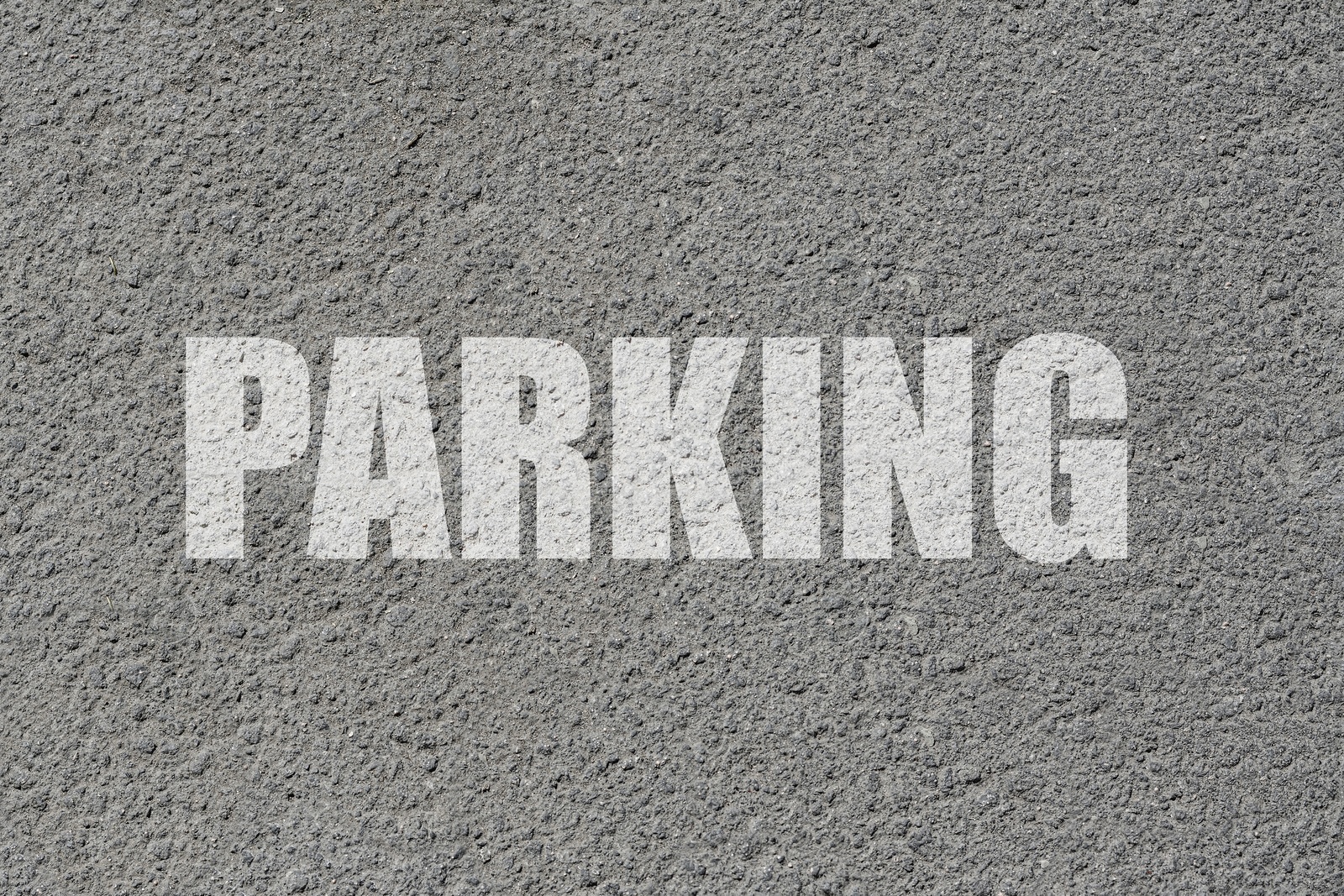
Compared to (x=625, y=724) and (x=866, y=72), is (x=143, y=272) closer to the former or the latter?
(x=625, y=724)

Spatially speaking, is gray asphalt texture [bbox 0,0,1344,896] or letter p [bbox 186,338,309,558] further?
letter p [bbox 186,338,309,558]

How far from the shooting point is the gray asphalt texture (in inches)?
104

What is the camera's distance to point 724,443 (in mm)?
2742

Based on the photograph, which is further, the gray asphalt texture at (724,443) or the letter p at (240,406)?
the letter p at (240,406)

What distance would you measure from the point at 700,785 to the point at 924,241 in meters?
1.34

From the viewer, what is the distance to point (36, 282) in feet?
9.24

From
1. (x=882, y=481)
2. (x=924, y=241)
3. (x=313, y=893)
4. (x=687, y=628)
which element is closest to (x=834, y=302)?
(x=924, y=241)

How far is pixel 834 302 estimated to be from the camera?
2.74 meters

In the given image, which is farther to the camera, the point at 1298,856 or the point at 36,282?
the point at 36,282

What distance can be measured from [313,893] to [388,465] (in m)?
0.97

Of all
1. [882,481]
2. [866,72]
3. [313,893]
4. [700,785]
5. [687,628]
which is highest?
[866,72]

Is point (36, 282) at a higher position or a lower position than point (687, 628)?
higher

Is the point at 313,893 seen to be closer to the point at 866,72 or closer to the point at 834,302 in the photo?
the point at 834,302

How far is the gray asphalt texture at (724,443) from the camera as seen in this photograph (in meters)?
2.63
